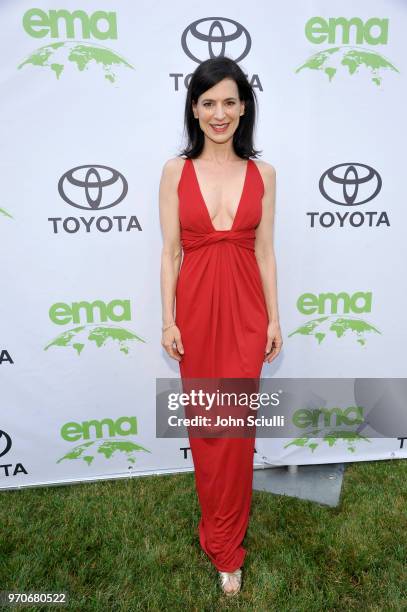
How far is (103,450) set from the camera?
11.5ft

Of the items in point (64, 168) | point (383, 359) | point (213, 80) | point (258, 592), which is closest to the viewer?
point (213, 80)

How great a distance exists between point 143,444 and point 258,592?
4.37ft

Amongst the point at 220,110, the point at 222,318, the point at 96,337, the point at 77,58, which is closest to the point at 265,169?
the point at 220,110

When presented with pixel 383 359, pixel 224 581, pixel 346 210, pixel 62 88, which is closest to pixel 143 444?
pixel 224 581

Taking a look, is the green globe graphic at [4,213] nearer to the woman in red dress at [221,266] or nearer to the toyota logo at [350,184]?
the woman in red dress at [221,266]

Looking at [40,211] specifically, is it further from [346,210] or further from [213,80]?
[346,210]

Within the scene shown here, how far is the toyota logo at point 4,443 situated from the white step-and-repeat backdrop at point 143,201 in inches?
0.8

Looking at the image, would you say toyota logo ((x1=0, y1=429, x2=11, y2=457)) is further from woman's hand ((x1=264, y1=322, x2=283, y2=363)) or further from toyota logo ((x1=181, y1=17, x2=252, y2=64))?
toyota logo ((x1=181, y1=17, x2=252, y2=64))

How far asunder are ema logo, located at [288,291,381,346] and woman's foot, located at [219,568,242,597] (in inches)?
59.2

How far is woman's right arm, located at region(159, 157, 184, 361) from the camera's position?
94.2 inches

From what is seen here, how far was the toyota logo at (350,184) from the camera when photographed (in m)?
3.13

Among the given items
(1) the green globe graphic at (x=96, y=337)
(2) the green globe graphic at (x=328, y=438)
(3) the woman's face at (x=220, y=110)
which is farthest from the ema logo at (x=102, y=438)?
(3) the woman's face at (x=220, y=110)

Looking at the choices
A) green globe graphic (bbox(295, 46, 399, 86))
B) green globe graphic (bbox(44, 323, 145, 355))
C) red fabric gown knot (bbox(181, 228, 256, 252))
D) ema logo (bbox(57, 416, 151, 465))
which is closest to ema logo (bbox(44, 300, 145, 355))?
green globe graphic (bbox(44, 323, 145, 355))

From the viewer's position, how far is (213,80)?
222 cm
